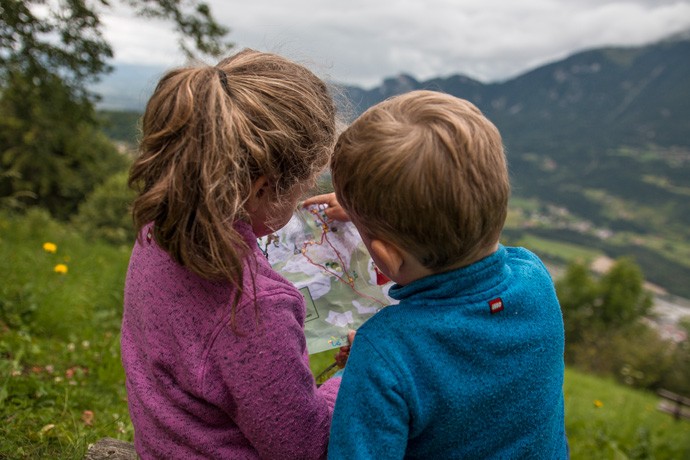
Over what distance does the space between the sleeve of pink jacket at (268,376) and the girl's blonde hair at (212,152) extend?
13 cm

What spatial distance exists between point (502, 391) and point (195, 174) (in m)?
0.89

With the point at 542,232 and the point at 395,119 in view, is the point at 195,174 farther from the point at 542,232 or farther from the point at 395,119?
the point at 542,232

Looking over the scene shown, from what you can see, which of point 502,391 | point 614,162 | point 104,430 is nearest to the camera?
point 502,391

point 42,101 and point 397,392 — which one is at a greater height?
point 397,392

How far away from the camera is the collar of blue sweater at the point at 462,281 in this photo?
1.20m

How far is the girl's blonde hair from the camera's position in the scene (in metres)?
1.15

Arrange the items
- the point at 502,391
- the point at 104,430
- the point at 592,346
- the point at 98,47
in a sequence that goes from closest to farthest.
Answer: the point at 502,391 → the point at 104,430 → the point at 98,47 → the point at 592,346

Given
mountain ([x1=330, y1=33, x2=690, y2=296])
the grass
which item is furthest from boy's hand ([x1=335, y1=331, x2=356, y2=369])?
mountain ([x1=330, y1=33, x2=690, y2=296])

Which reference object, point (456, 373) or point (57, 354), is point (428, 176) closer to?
point (456, 373)

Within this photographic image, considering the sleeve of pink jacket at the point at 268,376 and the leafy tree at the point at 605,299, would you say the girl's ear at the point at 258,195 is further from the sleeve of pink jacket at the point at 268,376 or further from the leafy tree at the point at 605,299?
the leafy tree at the point at 605,299

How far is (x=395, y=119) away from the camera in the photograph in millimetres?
1153

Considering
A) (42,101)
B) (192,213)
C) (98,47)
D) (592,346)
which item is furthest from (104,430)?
(592,346)

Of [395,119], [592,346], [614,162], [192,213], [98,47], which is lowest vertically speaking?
[614,162]

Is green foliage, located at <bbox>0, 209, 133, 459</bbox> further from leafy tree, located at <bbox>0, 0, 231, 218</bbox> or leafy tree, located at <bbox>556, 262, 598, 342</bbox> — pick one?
leafy tree, located at <bbox>556, 262, 598, 342</bbox>
